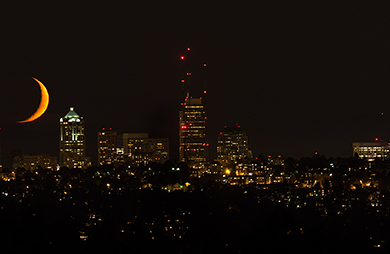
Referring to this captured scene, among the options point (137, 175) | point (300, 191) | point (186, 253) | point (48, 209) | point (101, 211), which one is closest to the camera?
point (186, 253)

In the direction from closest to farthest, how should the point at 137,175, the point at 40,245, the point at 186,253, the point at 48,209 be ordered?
the point at 40,245, the point at 186,253, the point at 48,209, the point at 137,175

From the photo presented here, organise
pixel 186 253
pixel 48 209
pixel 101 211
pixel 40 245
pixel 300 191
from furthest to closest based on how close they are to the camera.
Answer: pixel 300 191 → pixel 101 211 → pixel 48 209 → pixel 186 253 → pixel 40 245

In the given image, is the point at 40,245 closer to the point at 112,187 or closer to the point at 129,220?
the point at 129,220

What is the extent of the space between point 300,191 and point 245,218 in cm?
3631

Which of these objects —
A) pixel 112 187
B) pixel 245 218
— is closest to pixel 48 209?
pixel 245 218

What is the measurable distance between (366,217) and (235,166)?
7519 cm

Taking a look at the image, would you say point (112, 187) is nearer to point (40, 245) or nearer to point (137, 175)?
point (137, 175)

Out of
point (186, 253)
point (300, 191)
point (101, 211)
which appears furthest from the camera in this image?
point (300, 191)

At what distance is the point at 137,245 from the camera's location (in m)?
59.4

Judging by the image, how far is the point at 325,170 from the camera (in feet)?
501

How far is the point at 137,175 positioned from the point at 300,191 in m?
33.2

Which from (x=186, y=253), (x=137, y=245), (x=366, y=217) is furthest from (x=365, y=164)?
(x=137, y=245)

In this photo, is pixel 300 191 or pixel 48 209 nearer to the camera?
pixel 48 209

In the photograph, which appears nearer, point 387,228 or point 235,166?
point 387,228
